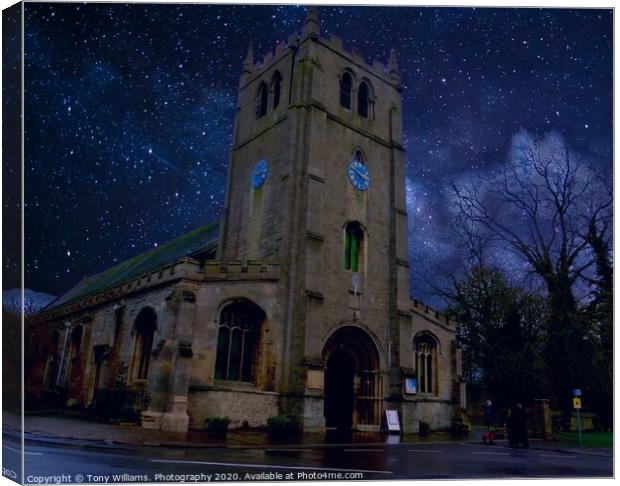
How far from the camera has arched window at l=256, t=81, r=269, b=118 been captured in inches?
957

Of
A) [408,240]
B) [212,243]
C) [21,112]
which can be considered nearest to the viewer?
[21,112]

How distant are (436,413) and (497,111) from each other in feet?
44.4

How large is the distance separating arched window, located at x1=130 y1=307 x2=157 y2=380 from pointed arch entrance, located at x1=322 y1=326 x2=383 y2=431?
6266 millimetres

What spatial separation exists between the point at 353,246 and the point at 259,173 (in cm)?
505

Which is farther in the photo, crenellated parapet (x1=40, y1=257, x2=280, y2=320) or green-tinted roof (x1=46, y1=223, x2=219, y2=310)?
green-tinted roof (x1=46, y1=223, x2=219, y2=310)

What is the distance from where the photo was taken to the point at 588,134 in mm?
Answer: 12414

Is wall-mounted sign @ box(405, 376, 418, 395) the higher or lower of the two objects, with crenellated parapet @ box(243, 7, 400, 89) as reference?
lower

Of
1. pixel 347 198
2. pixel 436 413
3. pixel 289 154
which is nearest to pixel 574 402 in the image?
pixel 436 413

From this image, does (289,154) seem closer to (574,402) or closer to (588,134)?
(588,134)

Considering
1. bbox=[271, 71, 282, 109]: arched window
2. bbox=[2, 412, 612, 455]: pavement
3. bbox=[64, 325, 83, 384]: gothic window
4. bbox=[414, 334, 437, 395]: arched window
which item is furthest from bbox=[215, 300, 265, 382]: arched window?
bbox=[271, 71, 282, 109]: arched window

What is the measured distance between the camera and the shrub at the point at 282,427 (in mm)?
16328

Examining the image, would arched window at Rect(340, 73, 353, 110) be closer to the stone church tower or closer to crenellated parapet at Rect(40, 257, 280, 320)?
the stone church tower

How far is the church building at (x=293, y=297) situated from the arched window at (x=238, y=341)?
5 centimetres

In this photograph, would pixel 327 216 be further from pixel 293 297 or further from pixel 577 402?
pixel 577 402
